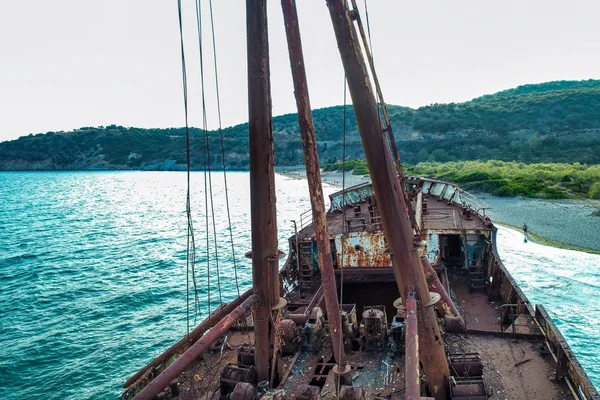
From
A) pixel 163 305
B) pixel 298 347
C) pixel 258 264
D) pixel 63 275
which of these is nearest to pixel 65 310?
pixel 163 305

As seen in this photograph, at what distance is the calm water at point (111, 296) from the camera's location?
19062mm

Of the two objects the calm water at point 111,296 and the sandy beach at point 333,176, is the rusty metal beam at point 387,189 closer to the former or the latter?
the calm water at point 111,296

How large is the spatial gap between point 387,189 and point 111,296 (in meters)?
27.8

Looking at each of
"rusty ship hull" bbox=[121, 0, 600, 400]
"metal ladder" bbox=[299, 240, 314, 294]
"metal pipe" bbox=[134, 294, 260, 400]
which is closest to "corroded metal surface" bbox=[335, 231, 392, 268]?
"metal ladder" bbox=[299, 240, 314, 294]

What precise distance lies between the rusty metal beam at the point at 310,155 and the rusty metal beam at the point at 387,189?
78 centimetres

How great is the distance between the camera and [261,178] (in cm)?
748

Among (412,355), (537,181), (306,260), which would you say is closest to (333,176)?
(537,181)

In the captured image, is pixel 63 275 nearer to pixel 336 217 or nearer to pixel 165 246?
pixel 165 246

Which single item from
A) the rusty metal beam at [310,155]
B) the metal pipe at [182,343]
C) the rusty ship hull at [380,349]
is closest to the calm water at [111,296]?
the rusty ship hull at [380,349]

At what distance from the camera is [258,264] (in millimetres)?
7750

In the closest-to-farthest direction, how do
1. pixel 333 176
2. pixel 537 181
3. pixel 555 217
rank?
pixel 555 217 < pixel 537 181 < pixel 333 176

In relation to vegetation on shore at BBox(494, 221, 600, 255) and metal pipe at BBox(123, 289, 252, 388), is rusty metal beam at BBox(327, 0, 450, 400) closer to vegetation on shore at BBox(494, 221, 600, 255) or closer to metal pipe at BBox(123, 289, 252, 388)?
metal pipe at BBox(123, 289, 252, 388)

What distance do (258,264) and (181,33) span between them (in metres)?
4.41

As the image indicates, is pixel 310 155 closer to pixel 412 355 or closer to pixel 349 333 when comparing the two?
pixel 412 355
